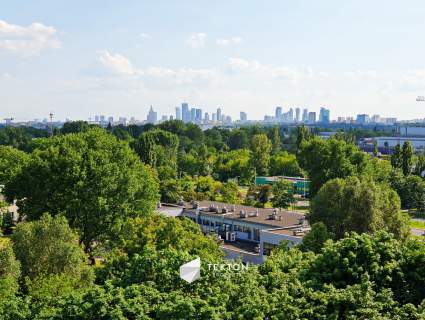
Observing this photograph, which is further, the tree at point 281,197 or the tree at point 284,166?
the tree at point 284,166

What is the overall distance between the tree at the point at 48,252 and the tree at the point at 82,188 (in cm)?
458

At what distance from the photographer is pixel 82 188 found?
21516mm

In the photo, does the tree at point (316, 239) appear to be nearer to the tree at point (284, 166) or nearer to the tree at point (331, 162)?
the tree at point (331, 162)

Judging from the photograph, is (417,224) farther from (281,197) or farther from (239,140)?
(239,140)

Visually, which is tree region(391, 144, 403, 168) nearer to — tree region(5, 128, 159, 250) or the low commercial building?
the low commercial building

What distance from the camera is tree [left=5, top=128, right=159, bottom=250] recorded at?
2156cm

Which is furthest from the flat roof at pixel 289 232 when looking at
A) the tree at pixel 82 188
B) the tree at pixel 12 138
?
the tree at pixel 12 138

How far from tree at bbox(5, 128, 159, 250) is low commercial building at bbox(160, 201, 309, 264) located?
5390 mm

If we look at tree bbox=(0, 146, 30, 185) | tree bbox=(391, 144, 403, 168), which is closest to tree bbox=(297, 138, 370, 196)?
tree bbox=(391, 144, 403, 168)

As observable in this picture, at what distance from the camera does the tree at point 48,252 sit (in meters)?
15.6

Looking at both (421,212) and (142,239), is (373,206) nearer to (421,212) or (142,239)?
(142,239)

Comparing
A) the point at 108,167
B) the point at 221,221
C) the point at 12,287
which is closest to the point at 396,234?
the point at 221,221

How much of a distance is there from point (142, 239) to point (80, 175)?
233 inches

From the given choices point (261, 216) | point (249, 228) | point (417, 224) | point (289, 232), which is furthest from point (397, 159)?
point (289, 232)
